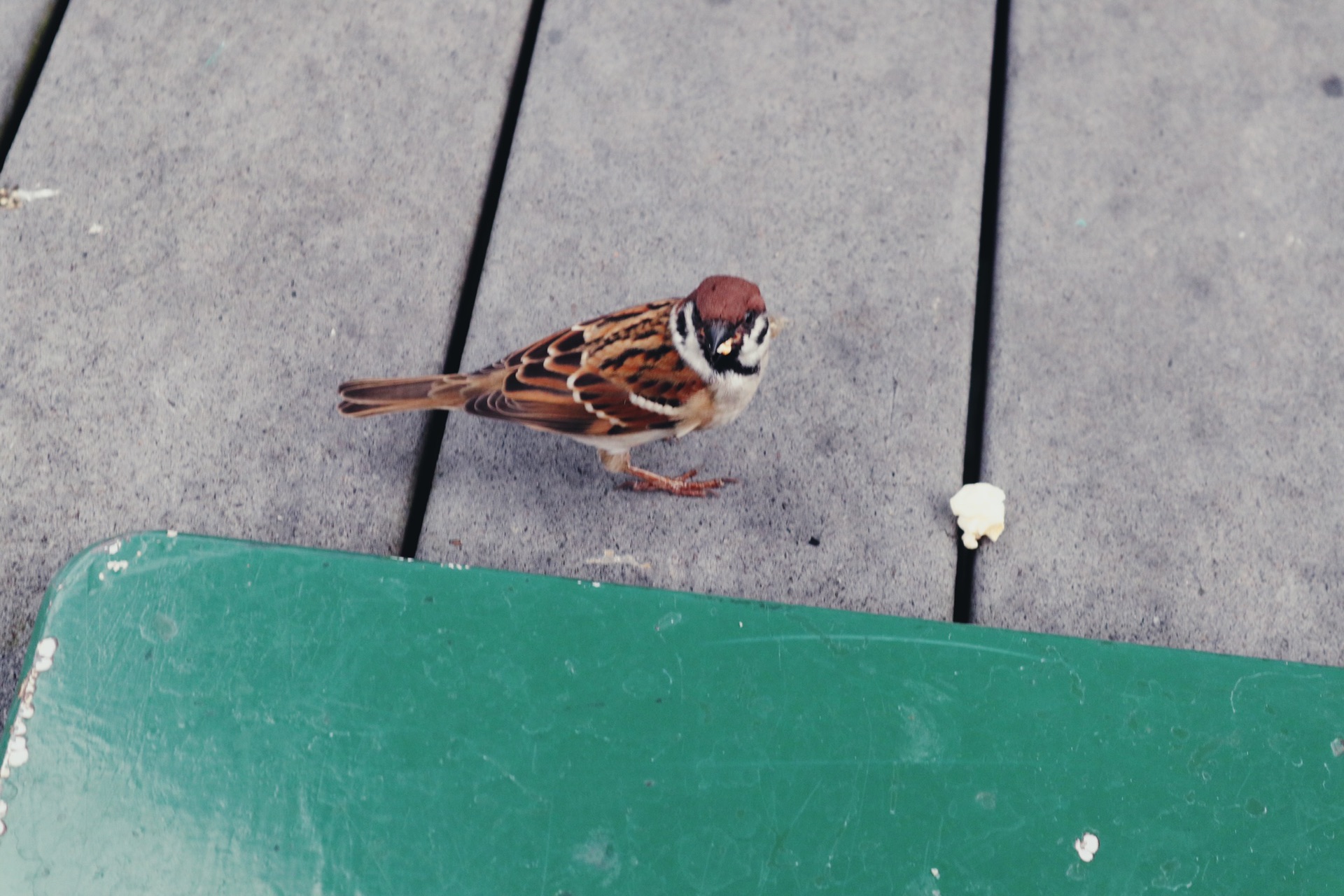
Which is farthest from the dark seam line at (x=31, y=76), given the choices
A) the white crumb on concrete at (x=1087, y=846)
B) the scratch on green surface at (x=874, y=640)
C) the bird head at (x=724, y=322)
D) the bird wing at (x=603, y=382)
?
the white crumb on concrete at (x=1087, y=846)

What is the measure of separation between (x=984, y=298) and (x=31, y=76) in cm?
261

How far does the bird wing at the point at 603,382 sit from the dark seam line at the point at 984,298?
77 cm

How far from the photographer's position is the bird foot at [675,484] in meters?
2.55

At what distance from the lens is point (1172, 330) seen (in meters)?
2.79

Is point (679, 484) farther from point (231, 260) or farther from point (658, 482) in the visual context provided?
point (231, 260)

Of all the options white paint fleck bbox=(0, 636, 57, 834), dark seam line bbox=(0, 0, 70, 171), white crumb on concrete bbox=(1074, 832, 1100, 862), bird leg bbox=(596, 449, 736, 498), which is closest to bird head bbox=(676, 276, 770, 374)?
bird leg bbox=(596, 449, 736, 498)

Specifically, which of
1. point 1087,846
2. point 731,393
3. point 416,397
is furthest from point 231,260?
point 1087,846

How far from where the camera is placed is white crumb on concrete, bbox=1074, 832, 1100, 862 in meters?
1.68

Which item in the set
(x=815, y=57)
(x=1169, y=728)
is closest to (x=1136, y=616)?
(x=1169, y=728)

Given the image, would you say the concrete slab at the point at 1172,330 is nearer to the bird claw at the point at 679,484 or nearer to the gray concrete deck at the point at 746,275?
the gray concrete deck at the point at 746,275

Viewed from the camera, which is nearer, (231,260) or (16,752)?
(16,752)

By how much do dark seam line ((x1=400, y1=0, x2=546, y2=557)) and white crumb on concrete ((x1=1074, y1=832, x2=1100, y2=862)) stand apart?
Answer: 150 cm

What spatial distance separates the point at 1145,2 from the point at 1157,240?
2.72ft

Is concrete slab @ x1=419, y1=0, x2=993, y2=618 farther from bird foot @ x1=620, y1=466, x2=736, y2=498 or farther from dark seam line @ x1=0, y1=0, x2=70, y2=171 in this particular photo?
dark seam line @ x1=0, y1=0, x2=70, y2=171
